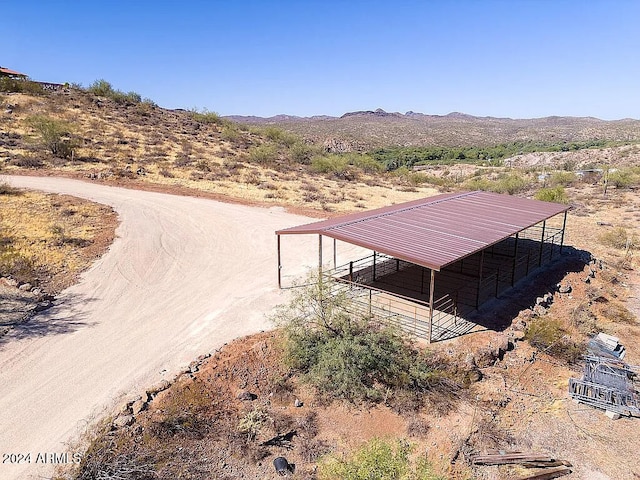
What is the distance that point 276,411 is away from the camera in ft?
31.6

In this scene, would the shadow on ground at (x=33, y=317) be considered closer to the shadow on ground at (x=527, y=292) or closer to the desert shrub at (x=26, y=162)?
the shadow on ground at (x=527, y=292)

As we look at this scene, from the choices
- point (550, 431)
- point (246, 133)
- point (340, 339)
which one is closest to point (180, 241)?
point (340, 339)

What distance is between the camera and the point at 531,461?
816 centimetres

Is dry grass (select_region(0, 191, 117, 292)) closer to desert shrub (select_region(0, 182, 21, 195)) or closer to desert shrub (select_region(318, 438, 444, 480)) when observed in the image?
desert shrub (select_region(0, 182, 21, 195))

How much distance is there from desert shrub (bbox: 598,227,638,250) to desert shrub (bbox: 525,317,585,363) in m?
12.5

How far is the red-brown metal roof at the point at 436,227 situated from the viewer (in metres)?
12.2

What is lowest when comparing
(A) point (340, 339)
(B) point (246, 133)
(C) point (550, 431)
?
(C) point (550, 431)

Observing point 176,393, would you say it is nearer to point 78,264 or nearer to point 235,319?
point 235,319

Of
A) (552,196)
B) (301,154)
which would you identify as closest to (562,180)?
(552,196)

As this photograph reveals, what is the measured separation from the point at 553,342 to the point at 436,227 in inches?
191

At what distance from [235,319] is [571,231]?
804 inches

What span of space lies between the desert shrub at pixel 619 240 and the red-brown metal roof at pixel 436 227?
593 cm

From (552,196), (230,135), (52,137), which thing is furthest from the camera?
(230,135)

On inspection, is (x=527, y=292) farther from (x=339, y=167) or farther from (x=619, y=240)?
(x=339, y=167)
